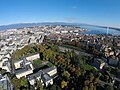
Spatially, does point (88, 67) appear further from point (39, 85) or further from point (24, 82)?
point (24, 82)

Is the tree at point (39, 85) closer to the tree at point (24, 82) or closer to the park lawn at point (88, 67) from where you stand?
the tree at point (24, 82)

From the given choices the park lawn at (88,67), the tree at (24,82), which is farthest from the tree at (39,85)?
the park lawn at (88,67)

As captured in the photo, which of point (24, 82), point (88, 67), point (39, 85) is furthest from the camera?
point (88, 67)

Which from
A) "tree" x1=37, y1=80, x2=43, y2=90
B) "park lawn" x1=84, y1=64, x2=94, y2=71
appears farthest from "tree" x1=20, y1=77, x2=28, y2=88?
"park lawn" x1=84, y1=64, x2=94, y2=71

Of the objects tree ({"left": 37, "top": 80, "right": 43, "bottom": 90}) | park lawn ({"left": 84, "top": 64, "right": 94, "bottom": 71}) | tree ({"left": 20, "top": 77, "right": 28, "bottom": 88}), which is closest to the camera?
tree ({"left": 37, "top": 80, "right": 43, "bottom": 90})

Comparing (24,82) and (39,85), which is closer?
(39,85)

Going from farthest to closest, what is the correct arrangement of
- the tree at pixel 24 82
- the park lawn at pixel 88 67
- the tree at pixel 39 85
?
the park lawn at pixel 88 67 < the tree at pixel 24 82 < the tree at pixel 39 85

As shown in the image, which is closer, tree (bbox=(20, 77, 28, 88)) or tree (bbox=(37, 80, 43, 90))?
tree (bbox=(37, 80, 43, 90))

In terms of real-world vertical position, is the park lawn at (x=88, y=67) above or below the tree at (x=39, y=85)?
below

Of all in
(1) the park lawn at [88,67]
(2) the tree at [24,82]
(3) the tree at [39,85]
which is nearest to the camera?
(3) the tree at [39,85]

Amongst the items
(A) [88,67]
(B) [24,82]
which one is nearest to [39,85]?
(B) [24,82]

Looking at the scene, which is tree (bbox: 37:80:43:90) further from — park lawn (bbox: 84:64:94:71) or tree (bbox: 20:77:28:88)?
park lawn (bbox: 84:64:94:71)

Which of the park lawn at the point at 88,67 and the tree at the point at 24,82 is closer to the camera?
the tree at the point at 24,82

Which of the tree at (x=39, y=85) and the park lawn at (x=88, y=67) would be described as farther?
the park lawn at (x=88, y=67)
